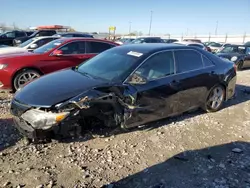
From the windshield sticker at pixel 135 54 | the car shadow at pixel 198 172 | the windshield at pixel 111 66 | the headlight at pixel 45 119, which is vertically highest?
the windshield sticker at pixel 135 54

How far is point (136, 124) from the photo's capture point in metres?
4.21

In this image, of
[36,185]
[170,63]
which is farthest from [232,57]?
[36,185]

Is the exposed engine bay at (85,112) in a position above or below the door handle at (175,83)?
below

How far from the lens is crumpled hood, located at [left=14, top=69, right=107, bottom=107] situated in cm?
354

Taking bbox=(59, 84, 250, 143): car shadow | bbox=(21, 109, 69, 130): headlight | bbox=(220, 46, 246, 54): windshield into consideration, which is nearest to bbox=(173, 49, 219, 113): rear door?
bbox=(59, 84, 250, 143): car shadow

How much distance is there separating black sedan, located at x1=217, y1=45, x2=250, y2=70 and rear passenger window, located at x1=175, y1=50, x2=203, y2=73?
856 cm

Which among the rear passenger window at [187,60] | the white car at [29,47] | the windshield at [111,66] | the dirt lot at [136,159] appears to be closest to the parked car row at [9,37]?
the white car at [29,47]

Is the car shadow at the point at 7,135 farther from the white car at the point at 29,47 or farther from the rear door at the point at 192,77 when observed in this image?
the white car at the point at 29,47

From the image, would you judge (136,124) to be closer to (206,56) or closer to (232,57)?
(206,56)

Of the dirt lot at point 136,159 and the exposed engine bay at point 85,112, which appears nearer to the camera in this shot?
the dirt lot at point 136,159

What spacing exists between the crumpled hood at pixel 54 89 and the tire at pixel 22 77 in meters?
2.34

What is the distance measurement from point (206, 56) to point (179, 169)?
300 cm

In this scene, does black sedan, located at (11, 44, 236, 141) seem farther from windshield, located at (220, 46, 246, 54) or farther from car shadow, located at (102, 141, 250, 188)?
windshield, located at (220, 46, 246, 54)

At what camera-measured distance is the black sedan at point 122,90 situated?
353 cm
